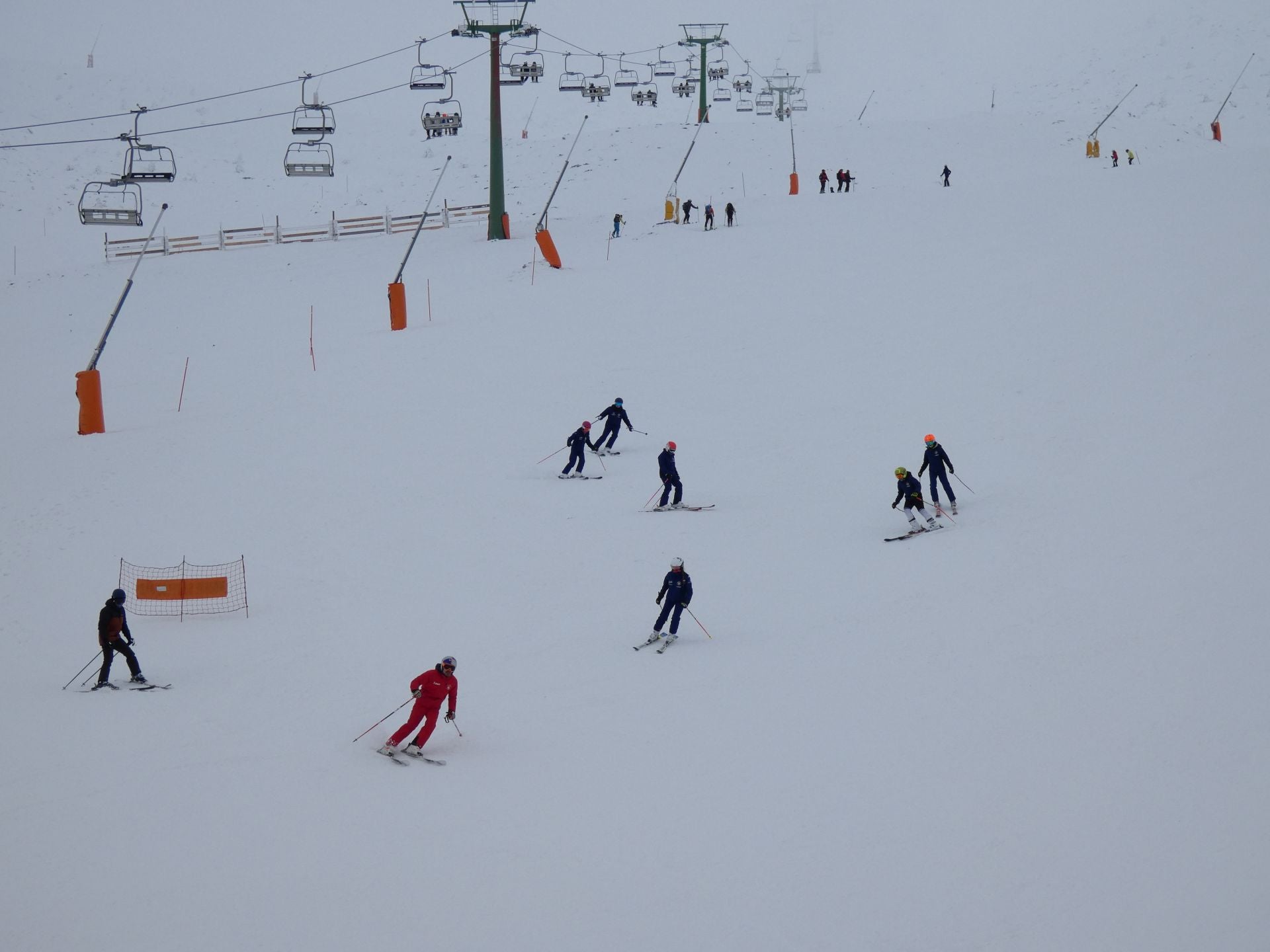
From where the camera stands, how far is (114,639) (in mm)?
12148

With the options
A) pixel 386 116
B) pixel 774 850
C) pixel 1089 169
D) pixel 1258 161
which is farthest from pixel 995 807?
pixel 386 116

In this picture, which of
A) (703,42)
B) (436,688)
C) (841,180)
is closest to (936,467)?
(436,688)

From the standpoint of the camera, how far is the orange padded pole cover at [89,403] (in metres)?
23.1

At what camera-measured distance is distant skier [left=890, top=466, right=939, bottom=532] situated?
53.8 feet

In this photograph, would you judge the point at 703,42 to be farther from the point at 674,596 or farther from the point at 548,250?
the point at 674,596

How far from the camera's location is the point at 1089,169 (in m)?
40.2

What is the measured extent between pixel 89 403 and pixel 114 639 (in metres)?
13.1

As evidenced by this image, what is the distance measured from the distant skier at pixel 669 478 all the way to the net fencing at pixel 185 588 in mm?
7069

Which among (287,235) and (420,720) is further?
(287,235)

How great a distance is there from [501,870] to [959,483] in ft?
40.4

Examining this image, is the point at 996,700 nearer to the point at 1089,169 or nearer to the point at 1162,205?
A: the point at 1162,205

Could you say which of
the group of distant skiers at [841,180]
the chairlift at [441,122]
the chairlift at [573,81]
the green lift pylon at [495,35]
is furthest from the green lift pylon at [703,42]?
the chairlift at [441,122]

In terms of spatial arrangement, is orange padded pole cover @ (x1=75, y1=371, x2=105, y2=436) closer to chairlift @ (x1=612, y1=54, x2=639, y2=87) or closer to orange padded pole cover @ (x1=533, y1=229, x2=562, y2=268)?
orange padded pole cover @ (x1=533, y1=229, x2=562, y2=268)

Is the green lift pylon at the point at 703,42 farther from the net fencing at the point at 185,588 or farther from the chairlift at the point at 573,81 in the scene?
the net fencing at the point at 185,588
